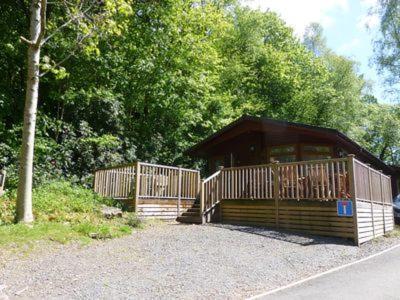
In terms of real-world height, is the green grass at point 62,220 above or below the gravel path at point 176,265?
above

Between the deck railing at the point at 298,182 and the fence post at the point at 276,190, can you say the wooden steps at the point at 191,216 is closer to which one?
the deck railing at the point at 298,182

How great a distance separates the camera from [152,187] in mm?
13336

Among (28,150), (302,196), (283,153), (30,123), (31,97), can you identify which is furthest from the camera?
(283,153)

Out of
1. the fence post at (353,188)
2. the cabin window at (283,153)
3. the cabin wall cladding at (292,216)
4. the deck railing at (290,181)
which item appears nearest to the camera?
the fence post at (353,188)

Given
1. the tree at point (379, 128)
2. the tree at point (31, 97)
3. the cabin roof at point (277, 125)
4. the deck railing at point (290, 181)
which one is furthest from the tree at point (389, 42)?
the tree at point (31, 97)

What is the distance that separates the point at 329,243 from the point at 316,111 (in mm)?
23984

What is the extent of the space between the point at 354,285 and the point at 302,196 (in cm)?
499

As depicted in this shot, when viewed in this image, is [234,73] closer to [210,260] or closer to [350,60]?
[350,60]

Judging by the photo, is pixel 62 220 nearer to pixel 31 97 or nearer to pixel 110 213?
pixel 110 213

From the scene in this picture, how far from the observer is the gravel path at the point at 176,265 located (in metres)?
5.82

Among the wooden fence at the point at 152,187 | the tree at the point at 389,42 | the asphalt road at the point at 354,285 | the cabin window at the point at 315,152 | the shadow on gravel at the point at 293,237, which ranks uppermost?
the tree at the point at 389,42

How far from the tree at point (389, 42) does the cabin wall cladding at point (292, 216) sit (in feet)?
70.1

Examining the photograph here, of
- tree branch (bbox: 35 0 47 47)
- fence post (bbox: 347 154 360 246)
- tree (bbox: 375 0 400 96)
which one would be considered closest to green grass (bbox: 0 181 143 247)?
tree branch (bbox: 35 0 47 47)

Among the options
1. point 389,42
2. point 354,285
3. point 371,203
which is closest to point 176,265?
point 354,285
